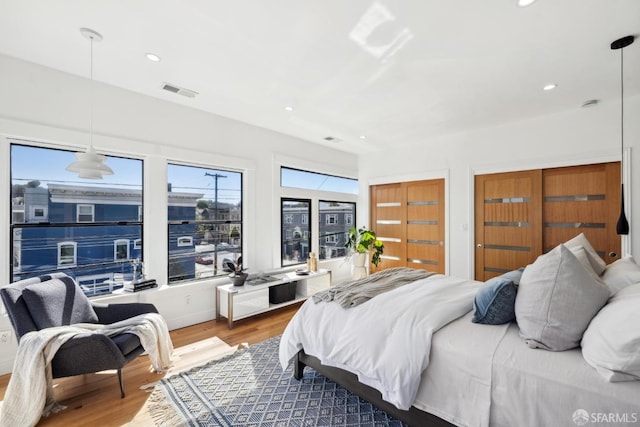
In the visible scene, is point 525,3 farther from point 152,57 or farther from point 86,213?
point 86,213

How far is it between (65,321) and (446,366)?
2797 mm

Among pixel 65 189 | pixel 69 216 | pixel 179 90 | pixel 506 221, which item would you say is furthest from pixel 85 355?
pixel 506 221

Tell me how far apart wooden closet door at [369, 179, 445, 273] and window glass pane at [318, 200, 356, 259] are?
1.72ft

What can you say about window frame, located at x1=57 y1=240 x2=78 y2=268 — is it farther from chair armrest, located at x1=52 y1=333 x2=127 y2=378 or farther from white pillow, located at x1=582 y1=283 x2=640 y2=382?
white pillow, located at x1=582 y1=283 x2=640 y2=382

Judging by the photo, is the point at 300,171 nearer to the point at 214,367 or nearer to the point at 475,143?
the point at 475,143

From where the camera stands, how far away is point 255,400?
6.93 ft

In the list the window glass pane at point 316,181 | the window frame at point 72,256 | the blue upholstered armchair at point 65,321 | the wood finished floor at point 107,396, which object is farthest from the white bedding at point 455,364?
the window glass pane at point 316,181

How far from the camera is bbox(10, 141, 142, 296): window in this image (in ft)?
8.52

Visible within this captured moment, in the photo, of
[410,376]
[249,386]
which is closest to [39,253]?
[249,386]

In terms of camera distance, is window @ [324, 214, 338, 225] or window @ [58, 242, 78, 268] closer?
window @ [58, 242, 78, 268]

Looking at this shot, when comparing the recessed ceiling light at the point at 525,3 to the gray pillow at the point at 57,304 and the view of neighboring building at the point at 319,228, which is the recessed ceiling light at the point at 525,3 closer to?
the view of neighboring building at the point at 319,228

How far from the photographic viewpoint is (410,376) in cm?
158

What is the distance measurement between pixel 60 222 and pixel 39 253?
32 cm

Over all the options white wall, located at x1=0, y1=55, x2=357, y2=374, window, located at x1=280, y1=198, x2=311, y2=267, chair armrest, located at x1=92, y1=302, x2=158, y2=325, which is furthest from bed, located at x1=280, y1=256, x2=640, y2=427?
window, located at x1=280, y1=198, x2=311, y2=267
